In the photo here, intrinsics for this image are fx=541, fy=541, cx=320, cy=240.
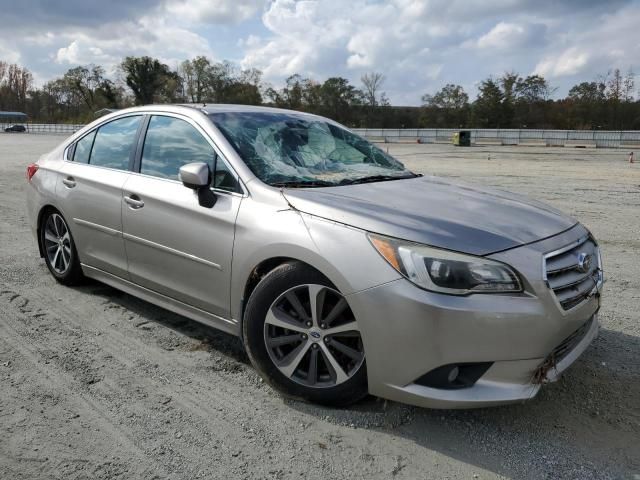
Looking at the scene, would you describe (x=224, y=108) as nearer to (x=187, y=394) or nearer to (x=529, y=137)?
(x=187, y=394)

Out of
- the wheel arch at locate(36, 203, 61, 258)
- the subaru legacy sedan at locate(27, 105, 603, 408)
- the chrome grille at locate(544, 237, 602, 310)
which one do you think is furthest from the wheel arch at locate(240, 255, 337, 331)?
the wheel arch at locate(36, 203, 61, 258)

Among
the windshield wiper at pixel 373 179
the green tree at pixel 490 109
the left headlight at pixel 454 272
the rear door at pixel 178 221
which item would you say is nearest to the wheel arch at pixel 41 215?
the rear door at pixel 178 221

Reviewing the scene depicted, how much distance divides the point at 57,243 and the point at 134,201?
1.50 meters

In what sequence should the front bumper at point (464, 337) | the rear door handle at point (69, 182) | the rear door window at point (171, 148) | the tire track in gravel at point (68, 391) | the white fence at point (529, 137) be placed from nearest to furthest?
1. the front bumper at point (464, 337)
2. the tire track in gravel at point (68, 391)
3. the rear door window at point (171, 148)
4. the rear door handle at point (69, 182)
5. the white fence at point (529, 137)

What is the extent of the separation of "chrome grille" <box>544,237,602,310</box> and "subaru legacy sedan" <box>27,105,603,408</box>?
0.04 ft

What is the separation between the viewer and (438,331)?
Result: 2410 millimetres

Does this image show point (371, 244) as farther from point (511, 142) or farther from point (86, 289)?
point (511, 142)

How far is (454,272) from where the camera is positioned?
2449 millimetres

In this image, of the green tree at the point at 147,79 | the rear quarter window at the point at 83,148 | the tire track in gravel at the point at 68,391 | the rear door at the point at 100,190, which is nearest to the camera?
the tire track in gravel at the point at 68,391

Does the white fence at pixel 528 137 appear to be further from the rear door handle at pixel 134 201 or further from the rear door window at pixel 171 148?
the rear door handle at pixel 134 201

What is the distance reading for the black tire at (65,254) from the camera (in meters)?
4.62

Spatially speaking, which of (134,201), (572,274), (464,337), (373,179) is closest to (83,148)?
(134,201)

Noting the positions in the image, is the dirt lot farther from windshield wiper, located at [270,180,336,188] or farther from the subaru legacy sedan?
windshield wiper, located at [270,180,336,188]

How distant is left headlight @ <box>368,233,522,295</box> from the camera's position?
2.44 metres
